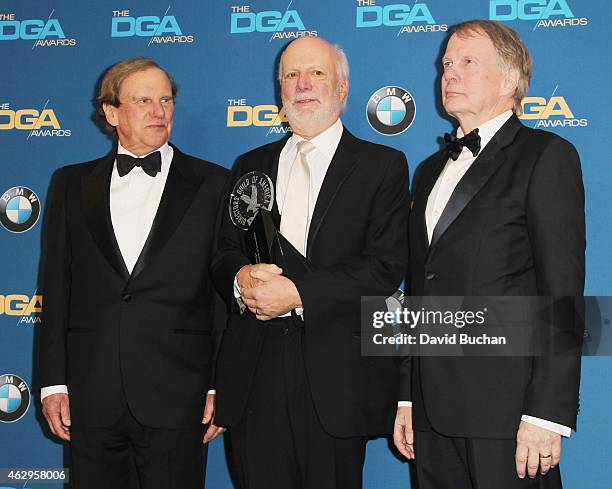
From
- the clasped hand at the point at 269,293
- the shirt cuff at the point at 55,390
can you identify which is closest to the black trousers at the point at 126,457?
the shirt cuff at the point at 55,390

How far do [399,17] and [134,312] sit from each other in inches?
76.3

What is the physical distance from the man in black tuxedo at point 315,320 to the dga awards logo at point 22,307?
1.58 metres

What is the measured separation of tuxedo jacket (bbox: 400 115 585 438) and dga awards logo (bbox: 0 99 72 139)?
242 centimetres

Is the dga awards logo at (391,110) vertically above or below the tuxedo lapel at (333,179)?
above

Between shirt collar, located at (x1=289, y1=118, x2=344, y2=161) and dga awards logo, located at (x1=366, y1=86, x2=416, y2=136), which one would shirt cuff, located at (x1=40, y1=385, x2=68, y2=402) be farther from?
dga awards logo, located at (x1=366, y1=86, x2=416, y2=136)

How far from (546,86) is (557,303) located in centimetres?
165

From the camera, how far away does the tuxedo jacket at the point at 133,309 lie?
2982 millimetres

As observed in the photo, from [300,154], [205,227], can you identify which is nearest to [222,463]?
[205,227]

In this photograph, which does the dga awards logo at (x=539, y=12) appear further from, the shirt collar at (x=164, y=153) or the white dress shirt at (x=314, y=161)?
the shirt collar at (x=164, y=153)

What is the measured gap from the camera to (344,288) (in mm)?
2662

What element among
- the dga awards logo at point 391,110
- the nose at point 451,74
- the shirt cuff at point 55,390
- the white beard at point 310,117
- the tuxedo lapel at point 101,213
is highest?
the dga awards logo at point 391,110

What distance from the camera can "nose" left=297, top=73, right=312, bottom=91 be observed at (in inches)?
117

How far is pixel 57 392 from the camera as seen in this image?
10.1 feet

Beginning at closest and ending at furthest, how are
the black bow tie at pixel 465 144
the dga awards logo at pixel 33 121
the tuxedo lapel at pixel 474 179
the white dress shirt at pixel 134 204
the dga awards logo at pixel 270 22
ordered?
the tuxedo lapel at pixel 474 179 → the black bow tie at pixel 465 144 → the white dress shirt at pixel 134 204 → the dga awards logo at pixel 270 22 → the dga awards logo at pixel 33 121
